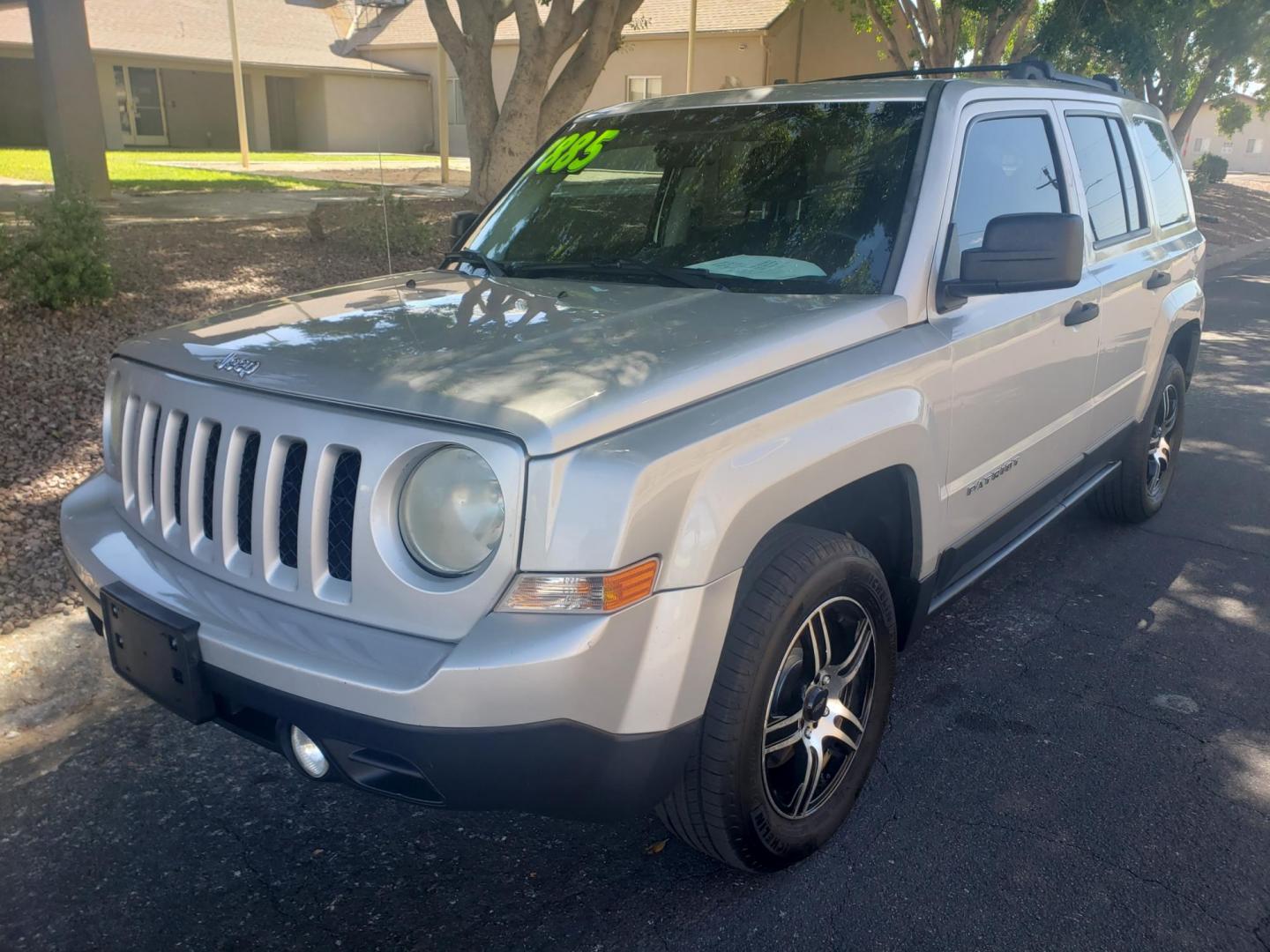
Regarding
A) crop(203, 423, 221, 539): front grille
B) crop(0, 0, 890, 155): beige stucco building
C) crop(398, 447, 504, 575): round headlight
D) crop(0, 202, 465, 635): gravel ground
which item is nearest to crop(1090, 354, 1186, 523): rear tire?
crop(398, 447, 504, 575): round headlight

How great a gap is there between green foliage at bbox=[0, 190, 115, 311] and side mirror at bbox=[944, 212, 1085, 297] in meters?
6.04

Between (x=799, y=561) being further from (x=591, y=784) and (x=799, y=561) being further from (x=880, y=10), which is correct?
(x=880, y=10)

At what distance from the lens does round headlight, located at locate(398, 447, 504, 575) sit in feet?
7.14

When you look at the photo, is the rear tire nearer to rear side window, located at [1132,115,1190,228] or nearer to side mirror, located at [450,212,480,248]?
rear side window, located at [1132,115,1190,228]

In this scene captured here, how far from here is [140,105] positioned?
30.0m

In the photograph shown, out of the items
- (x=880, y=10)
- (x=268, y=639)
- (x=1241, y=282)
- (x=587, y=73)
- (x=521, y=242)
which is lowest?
(x=1241, y=282)

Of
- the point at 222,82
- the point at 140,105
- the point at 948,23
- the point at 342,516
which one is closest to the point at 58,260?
the point at 342,516

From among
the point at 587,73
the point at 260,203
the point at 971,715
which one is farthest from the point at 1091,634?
the point at 260,203

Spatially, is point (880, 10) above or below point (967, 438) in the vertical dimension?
above

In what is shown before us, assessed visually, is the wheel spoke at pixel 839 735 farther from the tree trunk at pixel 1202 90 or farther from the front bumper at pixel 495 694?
the tree trunk at pixel 1202 90

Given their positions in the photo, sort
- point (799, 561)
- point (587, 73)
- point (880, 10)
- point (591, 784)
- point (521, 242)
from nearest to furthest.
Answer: point (591, 784), point (799, 561), point (521, 242), point (587, 73), point (880, 10)

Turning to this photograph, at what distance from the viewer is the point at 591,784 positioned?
7.25 feet

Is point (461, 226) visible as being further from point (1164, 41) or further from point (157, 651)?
point (1164, 41)

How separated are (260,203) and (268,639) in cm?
1341
